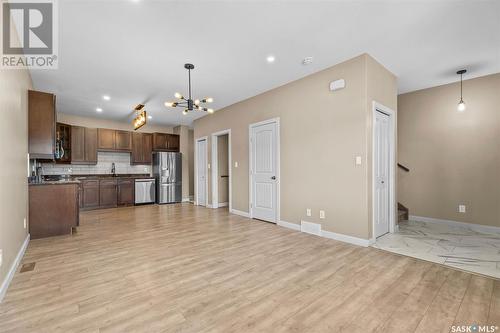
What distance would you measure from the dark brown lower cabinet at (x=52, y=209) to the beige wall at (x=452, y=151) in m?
6.58

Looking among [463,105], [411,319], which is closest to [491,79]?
[463,105]

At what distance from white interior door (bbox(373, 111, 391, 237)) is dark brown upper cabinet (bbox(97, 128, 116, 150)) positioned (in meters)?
7.40

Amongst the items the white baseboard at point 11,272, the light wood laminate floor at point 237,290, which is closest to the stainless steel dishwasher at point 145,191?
the light wood laminate floor at point 237,290

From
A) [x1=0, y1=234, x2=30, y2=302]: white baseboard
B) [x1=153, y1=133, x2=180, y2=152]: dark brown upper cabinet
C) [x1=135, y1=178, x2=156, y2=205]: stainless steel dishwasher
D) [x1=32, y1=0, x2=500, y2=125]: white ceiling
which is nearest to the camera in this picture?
[x1=0, y1=234, x2=30, y2=302]: white baseboard

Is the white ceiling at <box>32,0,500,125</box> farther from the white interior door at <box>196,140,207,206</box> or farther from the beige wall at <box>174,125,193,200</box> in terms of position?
the beige wall at <box>174,125,193,200</box>

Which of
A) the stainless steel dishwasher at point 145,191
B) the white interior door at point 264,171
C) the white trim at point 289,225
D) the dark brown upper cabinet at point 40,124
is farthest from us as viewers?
the stainless steel dishwasher at point 145,191

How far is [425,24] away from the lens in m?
2.65

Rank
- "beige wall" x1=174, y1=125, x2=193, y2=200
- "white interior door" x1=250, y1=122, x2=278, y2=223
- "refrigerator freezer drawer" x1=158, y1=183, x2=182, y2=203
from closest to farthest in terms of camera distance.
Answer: "white interior door" x1=250, y1=122, x2=278, y2=223 → "refrigerator freezer drawer" x1=158, y1=183, x2=182, y2=203 → "beige wall" x1=174, y1=125, x2=193, y2=200

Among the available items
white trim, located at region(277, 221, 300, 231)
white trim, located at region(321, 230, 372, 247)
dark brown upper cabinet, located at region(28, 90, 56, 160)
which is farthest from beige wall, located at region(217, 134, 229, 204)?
dark brown upper cabinet, located at region(28, 90, 56, 160)

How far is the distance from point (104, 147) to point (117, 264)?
18.5 feet

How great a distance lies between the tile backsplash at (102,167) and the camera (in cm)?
666

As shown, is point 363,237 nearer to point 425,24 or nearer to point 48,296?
point 425,24

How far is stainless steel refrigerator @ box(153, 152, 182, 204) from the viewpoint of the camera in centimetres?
762

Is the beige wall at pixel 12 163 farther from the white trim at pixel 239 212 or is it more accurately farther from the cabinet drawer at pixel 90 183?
the white trim at pixel 239 212
